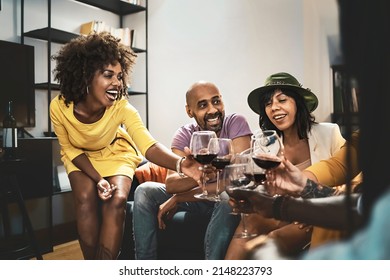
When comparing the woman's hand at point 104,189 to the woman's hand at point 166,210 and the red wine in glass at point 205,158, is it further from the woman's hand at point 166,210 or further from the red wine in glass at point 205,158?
the red wine in glass at point 205,158

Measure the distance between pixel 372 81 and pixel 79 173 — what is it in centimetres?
112

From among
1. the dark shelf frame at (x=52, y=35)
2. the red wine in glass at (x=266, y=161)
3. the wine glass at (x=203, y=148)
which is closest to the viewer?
the red wine in glass at (x=266, y=161)

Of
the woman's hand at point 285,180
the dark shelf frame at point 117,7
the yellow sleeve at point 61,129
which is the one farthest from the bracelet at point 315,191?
the dark shelf frame at point 117,7

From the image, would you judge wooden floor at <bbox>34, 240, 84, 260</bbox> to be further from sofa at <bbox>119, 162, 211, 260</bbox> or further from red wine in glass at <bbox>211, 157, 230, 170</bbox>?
red wine in glass at <bbox>211, 157, 230, 170</bbox>

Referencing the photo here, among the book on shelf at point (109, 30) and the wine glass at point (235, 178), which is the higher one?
the book on shelf at point (109, 30)

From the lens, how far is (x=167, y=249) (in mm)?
1393

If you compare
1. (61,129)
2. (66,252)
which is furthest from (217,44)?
(66,252)

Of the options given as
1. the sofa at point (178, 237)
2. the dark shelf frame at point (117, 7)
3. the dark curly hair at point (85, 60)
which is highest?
the dark shelf frame at point (117, 7)

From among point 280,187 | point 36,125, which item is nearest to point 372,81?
point 280,187

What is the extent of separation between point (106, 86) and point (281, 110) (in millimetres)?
666

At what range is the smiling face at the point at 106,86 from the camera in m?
1.39

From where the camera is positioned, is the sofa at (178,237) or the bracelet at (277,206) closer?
the bracelet at (277,206)

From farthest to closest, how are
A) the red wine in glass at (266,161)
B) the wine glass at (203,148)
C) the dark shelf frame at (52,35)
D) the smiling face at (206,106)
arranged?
the dark shelf frame at (52,35), the smiling face at (206,106), the wine glass at (203,148), the red wine in glass at (266,161)

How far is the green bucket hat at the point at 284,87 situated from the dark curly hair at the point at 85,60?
509 mm
